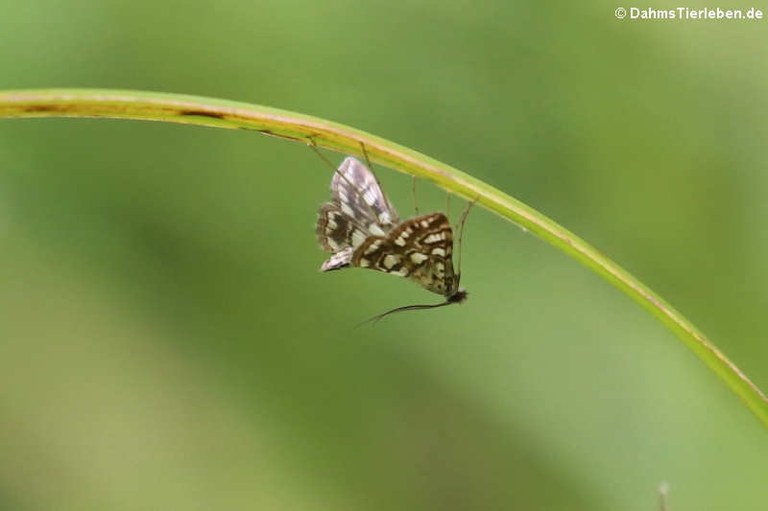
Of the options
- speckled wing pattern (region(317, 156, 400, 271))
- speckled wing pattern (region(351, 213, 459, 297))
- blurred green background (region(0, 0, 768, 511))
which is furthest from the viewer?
blurred green background (region(0, 0, 768, 511))

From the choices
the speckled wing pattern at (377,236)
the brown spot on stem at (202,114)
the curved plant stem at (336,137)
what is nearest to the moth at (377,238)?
the speckled wing pattern at (377,236)

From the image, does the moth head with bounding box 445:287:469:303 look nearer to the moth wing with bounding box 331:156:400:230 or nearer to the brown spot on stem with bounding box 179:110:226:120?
the moth wing with bounding box 331:156:400:230

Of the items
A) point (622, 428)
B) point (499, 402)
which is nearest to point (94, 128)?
point (499, 402)

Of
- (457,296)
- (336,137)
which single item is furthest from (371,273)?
(336,137)

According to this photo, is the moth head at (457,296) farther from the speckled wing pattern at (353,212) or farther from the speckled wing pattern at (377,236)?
the speckled wing pattern at (353,212)

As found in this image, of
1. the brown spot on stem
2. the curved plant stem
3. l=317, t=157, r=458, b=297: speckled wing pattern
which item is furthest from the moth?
the brown spot on stem

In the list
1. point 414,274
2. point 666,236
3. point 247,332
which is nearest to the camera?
point 414,274

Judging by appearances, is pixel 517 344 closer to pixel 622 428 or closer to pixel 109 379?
pixel 622 428
